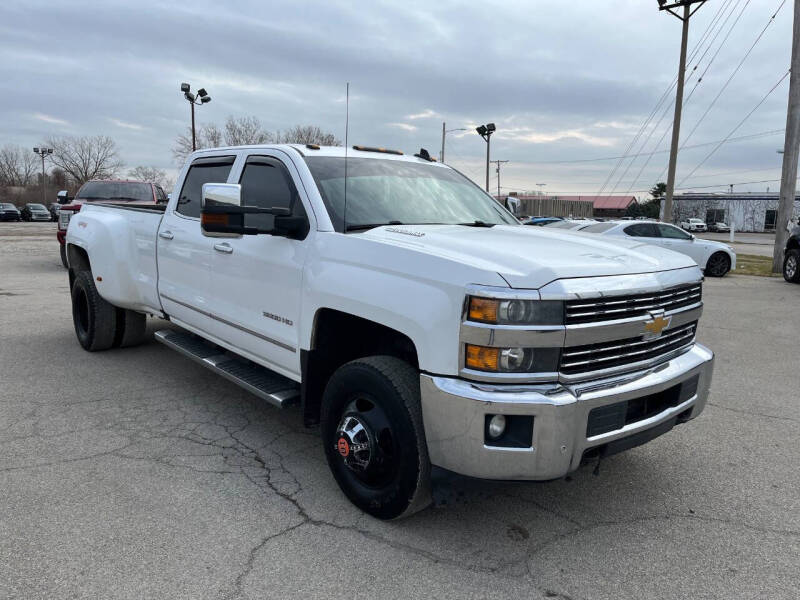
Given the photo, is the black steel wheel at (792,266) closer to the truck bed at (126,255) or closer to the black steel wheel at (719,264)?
the black steel wheel at (719,264)

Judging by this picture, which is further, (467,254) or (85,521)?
(85,521)

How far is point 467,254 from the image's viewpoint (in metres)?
2.79

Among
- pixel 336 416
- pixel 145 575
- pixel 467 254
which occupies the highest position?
pixel 467 254

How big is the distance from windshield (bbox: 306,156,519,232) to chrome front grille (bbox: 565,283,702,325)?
4.29 feet

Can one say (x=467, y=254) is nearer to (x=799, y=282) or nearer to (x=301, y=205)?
(x=301, y=205)

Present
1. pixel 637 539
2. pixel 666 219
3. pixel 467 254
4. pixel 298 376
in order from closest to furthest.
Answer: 1. pixel 467 254
2. pixel 637 539
3. pixel 298 376
4. pixel 666 219

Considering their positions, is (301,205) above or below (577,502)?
above

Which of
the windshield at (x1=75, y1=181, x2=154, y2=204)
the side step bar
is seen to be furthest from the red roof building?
the side step bar

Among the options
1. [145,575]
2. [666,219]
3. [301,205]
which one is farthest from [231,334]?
[666,219]

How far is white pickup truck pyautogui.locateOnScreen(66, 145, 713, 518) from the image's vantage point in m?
2.55

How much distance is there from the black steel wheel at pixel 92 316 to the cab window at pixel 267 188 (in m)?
2.75

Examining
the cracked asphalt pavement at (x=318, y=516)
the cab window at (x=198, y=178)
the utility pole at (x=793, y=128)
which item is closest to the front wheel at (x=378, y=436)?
the cracked asphalt pavement at (x=318, y=516)

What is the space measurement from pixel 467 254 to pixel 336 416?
44.3 inches

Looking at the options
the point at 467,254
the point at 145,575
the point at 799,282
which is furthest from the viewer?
the point at 799,282
